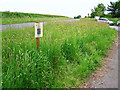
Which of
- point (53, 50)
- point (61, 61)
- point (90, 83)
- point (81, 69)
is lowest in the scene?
point (90, 83)

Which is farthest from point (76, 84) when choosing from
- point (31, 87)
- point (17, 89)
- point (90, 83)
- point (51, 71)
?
point (17, 89)

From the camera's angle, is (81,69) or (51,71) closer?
(51,71)

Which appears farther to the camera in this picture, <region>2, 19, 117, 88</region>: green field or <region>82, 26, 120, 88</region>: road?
<region>82, 26, 120, 88</region>: road

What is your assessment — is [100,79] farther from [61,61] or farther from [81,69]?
[61,61]

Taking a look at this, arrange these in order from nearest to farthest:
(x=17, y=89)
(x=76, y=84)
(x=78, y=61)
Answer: (x=17, y=89)
(x=76, y=84)
(x=78, y=61)

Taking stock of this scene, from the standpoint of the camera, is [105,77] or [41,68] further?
[105,77]

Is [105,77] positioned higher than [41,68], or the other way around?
[41,68]

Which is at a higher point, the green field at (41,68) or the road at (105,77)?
the green field at (41,68)

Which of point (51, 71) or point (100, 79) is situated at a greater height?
point (51, 71)

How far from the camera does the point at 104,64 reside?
461cm

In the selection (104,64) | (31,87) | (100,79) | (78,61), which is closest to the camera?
(31,87)

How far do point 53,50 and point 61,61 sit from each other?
0.47 meters

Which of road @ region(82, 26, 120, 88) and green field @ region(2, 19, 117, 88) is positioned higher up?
green field @ region(2, 19, 117, 88)

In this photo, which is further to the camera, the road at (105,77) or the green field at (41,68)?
the road at (105,77)
